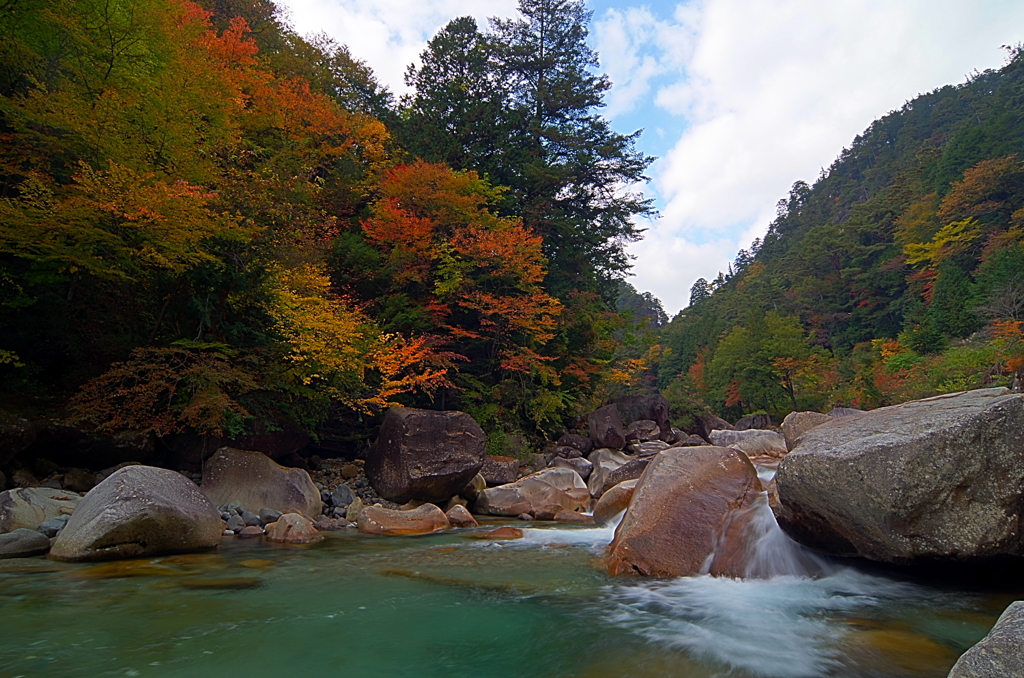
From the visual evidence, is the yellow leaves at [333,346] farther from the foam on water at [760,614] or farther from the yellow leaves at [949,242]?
the yellow leaves at [949,242]

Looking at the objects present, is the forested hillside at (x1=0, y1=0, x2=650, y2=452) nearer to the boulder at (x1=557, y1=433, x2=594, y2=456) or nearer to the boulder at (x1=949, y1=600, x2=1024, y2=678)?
the boulder at (x1=557, y1=433, x2=594, y2=456)

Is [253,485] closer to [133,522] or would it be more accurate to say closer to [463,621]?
[133,522]

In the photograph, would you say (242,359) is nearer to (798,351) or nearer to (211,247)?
(211,247)

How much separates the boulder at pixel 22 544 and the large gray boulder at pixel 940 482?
30.1ft

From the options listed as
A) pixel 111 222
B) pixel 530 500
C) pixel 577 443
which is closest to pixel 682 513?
pixel 530 500

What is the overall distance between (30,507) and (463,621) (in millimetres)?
6636

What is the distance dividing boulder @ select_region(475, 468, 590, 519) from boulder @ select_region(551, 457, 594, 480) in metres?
4.30

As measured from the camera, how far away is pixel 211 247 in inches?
431

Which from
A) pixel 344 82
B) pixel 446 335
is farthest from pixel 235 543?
pixel 344 82

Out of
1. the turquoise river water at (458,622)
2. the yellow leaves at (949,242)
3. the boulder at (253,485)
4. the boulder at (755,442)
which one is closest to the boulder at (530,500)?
the boulder at (253,485)

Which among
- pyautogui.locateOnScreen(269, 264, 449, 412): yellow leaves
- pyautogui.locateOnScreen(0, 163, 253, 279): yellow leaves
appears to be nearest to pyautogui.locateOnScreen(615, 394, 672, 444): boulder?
pyautogui.locateOnScreen(269, 264, 449, 412): yellow leaves

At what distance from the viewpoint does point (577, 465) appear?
18.4m

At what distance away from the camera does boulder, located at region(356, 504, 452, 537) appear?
33.6 ft

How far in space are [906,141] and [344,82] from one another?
77779 mm
